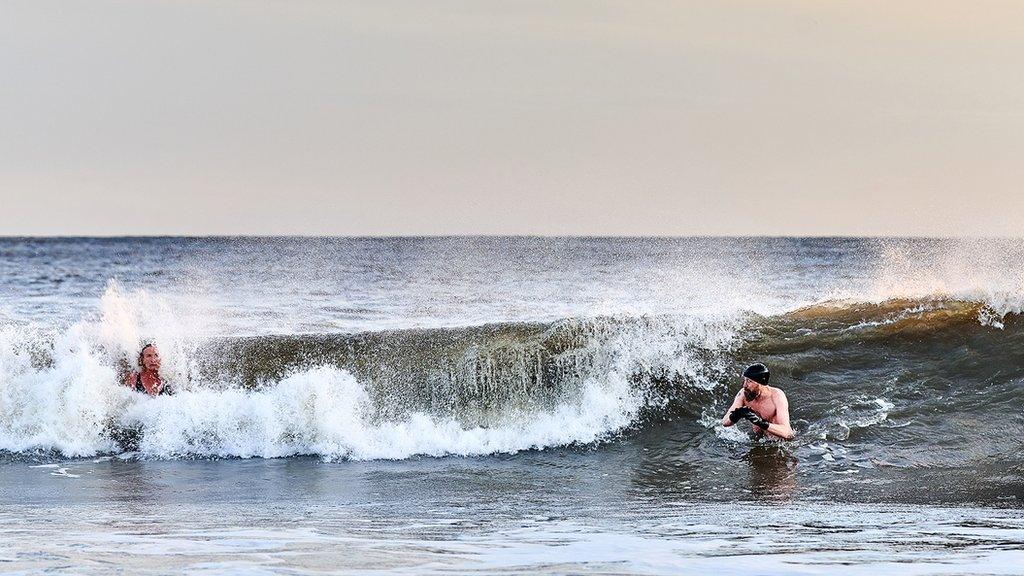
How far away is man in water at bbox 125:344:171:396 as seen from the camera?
42.5 ft

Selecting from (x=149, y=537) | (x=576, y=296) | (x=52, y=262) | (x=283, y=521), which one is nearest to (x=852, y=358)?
(x=283, y=521)

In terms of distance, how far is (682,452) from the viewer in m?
11.7

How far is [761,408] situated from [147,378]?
7009mm

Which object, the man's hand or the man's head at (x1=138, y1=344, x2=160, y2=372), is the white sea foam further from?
the man's hand

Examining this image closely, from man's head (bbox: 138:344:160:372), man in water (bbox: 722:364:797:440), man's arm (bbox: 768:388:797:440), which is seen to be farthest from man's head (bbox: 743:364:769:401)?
man's head (bbox: 138:344:160:372)

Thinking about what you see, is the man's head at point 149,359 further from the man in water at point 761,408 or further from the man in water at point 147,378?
the man in water at point 761,408

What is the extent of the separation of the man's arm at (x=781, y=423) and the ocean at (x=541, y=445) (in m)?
0.19

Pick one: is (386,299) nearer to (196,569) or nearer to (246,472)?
(246,472)

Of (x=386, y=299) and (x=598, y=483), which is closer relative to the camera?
(x=598, y=483)

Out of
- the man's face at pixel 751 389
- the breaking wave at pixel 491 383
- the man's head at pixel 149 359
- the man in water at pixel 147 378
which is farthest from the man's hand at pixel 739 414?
the man's head at pixel 149 359

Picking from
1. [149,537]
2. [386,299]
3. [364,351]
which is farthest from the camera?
[386,299]

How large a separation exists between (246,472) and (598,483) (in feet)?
11.2

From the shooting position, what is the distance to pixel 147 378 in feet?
42.8

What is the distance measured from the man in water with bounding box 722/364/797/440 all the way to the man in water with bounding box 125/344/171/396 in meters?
6.51
